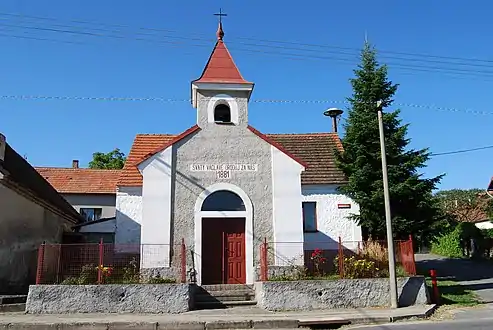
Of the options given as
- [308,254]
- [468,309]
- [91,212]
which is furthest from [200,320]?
[91,212]

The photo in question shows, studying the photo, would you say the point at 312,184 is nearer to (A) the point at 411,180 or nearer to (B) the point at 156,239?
(A) the point at 411,180

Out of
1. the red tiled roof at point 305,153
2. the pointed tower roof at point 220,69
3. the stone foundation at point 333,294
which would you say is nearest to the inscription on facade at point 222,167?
the pointed tower roof at point 220,69

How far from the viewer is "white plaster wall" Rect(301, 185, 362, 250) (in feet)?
70.1

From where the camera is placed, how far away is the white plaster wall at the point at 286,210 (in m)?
16.7

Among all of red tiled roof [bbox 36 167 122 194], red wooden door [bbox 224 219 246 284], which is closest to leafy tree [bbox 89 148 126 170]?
red tiled roof [bbox 36 167 122 194]

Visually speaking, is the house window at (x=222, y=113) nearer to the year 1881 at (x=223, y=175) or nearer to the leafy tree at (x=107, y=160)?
the year 1881 at (x=223, y=175)

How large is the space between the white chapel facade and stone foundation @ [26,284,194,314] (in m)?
2.02

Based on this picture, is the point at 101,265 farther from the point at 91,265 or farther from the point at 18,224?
the point at 18,224

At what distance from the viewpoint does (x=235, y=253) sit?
16984 millimetres

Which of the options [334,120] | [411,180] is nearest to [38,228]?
[411,180]

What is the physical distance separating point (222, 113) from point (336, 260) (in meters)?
7.38

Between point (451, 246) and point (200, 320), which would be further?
point (451, 246)

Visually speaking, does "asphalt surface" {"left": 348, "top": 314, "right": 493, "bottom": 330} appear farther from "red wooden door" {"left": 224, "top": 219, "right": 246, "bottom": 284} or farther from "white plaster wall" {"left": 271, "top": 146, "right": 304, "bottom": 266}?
"red wooden door" {"left": 224, "top": 219, "right": 246, "bottom": 284}

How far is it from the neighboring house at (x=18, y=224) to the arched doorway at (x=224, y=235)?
22.1ft
